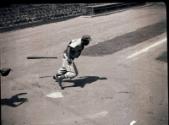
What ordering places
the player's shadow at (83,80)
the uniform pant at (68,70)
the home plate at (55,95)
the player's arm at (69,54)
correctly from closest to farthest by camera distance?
the home plate at (55,95) < the player's arm at (69,54) < the uniform pant at (68,70) < the player's shadow at (83,80)

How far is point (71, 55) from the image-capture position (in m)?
9.30

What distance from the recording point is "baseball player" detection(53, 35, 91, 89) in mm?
→ 9102

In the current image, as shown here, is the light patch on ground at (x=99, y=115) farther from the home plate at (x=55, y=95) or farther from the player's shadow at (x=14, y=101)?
the player's shadow at (x=14, y=101)

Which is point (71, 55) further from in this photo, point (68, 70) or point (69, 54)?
point (68, 70)

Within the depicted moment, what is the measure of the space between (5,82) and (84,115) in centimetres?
459

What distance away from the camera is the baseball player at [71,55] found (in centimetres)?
910

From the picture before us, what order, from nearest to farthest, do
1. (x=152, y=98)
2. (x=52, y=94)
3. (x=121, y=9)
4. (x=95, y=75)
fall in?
(x=152, y=98)
(x=52, y=94)
(x=95, y=75)
(x=121, y=9)

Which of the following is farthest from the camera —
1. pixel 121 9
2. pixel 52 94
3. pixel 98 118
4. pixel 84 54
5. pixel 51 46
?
pixel 121 9

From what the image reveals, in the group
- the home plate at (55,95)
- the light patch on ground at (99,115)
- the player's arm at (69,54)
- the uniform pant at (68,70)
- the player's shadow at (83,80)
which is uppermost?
the player's arm at (69,54)

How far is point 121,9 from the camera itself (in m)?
28.2

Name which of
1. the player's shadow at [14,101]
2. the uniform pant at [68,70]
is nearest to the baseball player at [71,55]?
the uniform pant at [68,70]

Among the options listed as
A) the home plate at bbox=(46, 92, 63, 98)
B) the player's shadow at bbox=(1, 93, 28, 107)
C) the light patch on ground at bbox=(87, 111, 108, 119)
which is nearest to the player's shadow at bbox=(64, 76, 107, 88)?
the home plate at bbox=(46, 92, 63, 98)

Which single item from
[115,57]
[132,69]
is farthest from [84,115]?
[115,57]

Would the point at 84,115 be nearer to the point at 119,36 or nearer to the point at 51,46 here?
the point at 51,46
